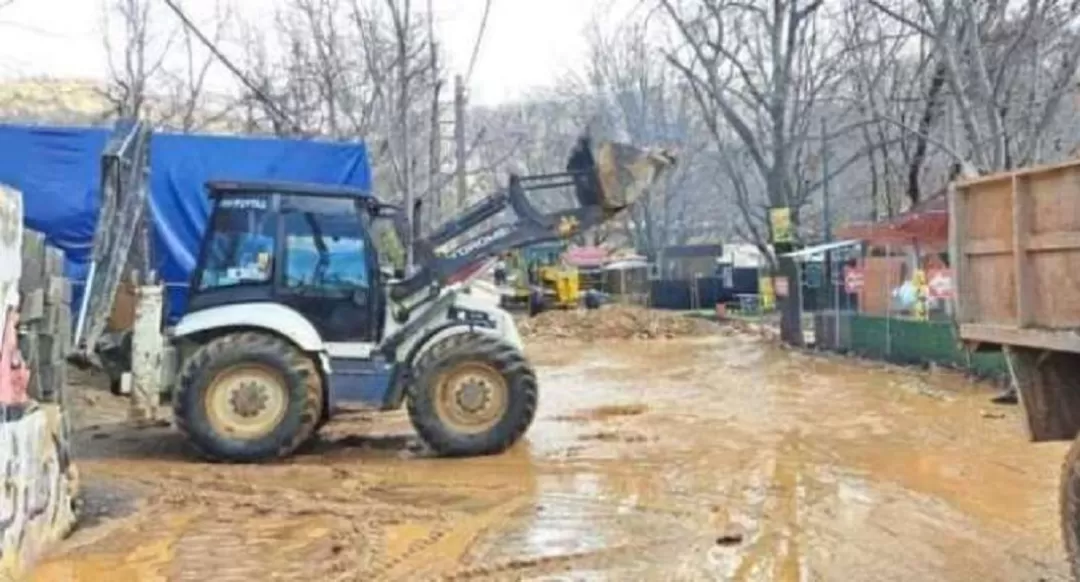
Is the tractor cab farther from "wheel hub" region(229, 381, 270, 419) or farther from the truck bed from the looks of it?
the truck bed

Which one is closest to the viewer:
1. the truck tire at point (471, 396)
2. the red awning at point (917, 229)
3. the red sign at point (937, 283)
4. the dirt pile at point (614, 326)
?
the truck tire at point (471, 396)

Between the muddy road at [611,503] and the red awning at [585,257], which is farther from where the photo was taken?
the red awning at [585,257]

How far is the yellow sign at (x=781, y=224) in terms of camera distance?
1035 inches

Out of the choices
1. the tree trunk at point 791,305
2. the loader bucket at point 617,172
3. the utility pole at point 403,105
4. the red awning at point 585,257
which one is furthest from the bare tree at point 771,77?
the red awning at point 585,257

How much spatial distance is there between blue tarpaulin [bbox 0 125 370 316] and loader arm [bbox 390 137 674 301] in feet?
→ 13.2

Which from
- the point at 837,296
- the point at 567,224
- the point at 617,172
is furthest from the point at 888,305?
the point at 567,224

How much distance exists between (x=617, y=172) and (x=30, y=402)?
603cm

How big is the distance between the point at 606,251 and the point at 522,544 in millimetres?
55221

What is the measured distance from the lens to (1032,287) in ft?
19.0

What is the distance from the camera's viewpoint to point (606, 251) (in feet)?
206

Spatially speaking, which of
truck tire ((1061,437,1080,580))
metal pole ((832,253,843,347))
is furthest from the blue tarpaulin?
→ metal pole ((832,253,843,347))

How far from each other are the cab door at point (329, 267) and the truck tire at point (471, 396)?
0.72 metres

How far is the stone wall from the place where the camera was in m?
6.43

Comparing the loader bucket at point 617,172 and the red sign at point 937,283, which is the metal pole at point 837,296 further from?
the loader bucket at point 617,172
